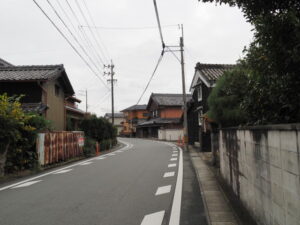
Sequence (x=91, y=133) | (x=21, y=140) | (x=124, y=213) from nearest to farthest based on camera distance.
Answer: (x=124, y=213)
(x=21, y=140)
(x=91, y=133)

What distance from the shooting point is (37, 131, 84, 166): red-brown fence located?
11352 mm

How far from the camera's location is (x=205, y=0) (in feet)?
13.9

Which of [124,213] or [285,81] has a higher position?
[285,81]

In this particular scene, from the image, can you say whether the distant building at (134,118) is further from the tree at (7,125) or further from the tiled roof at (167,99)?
the tree at (7,125)

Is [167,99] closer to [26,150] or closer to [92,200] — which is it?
[26,150]

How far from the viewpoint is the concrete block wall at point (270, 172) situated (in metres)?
2.62

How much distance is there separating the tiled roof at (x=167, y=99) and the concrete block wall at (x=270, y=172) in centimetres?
4218

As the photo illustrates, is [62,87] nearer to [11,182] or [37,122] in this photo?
[37,122]

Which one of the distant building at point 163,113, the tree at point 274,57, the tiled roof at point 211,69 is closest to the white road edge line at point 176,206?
the tree at point 274,57

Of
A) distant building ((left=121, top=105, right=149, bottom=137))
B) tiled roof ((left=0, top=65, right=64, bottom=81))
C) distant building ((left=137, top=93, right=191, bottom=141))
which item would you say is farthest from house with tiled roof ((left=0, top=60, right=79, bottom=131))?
distant building ((left=121, top=105, right=149, bottom=137))

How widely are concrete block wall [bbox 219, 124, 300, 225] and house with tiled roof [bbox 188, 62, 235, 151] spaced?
12.2 m

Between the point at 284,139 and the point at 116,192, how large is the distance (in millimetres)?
4727

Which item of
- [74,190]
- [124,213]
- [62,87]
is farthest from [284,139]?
[62,87]

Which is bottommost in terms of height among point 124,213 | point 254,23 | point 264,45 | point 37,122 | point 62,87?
point 124,213
